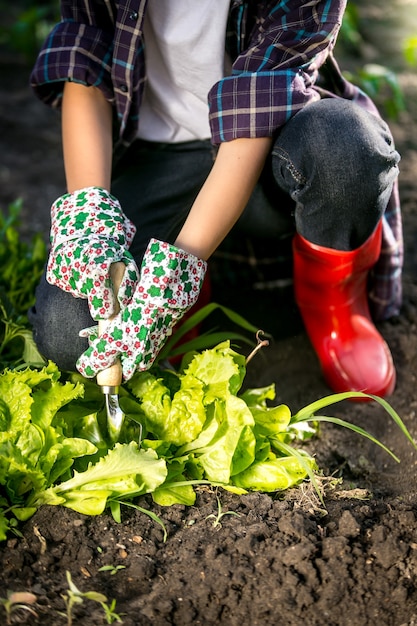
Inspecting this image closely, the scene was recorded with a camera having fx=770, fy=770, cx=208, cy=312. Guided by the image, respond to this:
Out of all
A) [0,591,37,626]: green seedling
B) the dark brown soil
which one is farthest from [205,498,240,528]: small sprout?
[0,591,37,626]: green seedling

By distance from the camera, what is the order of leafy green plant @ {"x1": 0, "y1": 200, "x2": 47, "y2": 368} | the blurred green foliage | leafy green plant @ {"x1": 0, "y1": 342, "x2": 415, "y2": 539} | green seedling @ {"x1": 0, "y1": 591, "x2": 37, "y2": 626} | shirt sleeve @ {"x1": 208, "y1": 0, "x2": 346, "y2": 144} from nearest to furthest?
green seedling @ {"x1": 0, "y1": 591, "x2": 37, "y2": 626}, leafy green plant @ {"x1": 0, "y1": 342, "x2": 415, "y2": 539}, shirt sleeve @ {"x1": 208, "y1": 0, "x2": 346, "y2": 144}, leafy green plant @ {"x1": 0, "y1": 200, "x2": 47, "y2": 368}, the blurred green foliage

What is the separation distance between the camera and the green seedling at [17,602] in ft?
4.04

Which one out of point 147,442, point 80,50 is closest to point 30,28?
point 80,50

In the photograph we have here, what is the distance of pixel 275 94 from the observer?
169 cm

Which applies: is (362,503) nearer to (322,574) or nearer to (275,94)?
(322,574)

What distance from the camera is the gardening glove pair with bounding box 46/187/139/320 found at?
151 centimetres

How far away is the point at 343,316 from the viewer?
1.99m

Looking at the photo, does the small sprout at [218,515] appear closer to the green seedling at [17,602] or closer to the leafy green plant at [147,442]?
the leafy green plant at [147,442]

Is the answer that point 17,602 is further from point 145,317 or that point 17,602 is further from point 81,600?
point 145,317

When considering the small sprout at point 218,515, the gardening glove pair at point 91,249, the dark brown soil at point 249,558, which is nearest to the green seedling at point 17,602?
the dark brown soil at point 249,558

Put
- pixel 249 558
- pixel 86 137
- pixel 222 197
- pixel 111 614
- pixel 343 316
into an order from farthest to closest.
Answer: pixel 343 316, pixel 86 137, pixel 222 197, pixel 249 558, pixel 111 614

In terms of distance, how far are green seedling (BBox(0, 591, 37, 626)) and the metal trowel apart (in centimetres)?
37

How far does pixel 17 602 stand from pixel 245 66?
1175 mm

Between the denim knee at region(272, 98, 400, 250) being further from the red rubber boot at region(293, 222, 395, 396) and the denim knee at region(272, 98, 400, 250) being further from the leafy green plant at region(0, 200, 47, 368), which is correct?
the leafy green plant at region(0, 200, 47, 368)
